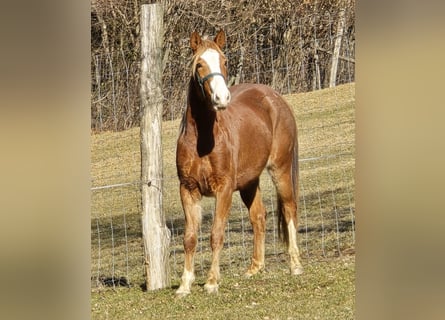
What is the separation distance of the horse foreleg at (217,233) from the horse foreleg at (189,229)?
74 mm

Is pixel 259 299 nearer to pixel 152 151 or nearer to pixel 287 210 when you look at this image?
pixel 287 210

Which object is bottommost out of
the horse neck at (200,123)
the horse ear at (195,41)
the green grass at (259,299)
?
the green grass at (259,299)

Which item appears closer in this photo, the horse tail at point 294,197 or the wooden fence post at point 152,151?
the horse tail at point 294,197

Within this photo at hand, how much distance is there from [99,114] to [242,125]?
0.61m

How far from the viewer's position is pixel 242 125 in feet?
13.6

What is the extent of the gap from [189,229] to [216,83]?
25.5 inches

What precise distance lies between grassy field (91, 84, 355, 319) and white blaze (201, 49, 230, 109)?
1.11 ft

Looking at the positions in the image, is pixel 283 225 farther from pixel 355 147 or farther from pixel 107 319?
pixel 107 319

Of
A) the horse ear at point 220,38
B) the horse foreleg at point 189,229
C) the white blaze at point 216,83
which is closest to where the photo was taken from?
the white blaze at point 216,83

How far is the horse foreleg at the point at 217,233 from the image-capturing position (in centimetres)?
404

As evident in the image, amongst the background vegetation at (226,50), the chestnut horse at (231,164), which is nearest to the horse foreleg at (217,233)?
the chestnut horse at (231,164)

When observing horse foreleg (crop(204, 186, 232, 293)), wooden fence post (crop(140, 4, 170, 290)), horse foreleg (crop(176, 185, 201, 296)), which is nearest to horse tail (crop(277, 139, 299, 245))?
horse foreleg (crop(204, 186, 232, 293))

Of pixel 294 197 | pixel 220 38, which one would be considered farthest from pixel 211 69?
pixel 294 197

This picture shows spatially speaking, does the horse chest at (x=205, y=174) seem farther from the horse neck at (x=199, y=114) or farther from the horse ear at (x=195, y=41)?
the horse ear at (x=195, y=41)
